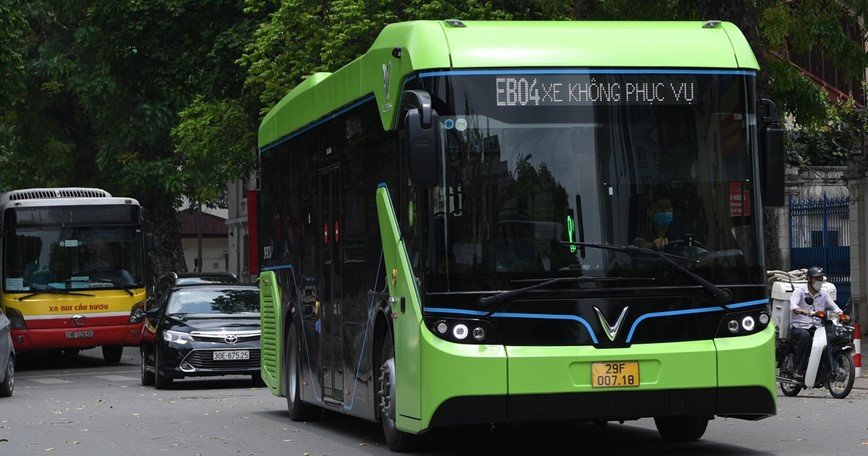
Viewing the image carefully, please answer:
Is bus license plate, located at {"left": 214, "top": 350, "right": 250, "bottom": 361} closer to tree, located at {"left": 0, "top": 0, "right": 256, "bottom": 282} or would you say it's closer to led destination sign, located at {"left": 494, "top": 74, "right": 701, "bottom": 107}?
led destination sign, located at {"left": 494, "top": 74, "right": 701, "bottom": 107}

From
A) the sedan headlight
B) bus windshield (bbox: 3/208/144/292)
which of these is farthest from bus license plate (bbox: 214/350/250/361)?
bus windshield (bbox: 3/208/144/292)

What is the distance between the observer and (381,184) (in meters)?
12.8

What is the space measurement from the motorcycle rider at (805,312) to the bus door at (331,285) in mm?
6537

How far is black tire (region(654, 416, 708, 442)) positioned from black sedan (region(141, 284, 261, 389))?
1072 cm

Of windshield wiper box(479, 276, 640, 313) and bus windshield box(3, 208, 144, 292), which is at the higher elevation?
bus windshield box(3, 208, 144, 292)

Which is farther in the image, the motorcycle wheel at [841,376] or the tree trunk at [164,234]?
the tree trunk at [164,234]

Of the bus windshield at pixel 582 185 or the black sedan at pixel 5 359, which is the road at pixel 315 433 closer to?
the black sedan at pixel 5 359

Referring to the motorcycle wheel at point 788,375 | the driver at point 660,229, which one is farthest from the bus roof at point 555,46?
the motorcycle wheel at point 788,375

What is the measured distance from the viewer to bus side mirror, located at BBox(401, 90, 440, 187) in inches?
425

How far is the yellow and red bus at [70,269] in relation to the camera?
30.7 meters

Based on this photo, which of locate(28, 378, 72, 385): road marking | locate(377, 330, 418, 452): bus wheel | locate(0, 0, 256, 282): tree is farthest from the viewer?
locate(0, 0, 256, 282): tree

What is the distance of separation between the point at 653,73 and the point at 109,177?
40.6 meters

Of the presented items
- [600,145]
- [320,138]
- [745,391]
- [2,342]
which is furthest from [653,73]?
[2,342]

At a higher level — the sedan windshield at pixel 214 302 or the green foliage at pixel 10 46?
the green foliage at pixel 10 46
